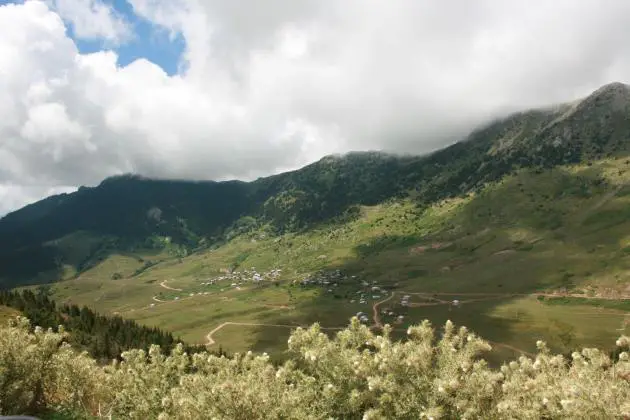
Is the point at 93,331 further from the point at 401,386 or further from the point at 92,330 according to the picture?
the point at 401,386

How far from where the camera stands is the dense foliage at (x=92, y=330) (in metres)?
116

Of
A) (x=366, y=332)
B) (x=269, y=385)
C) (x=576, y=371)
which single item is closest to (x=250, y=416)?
(x=269, y=385)

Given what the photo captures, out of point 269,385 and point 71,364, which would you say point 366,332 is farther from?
point 71,364

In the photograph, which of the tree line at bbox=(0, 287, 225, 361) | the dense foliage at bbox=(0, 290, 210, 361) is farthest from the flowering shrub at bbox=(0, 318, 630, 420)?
the tree line at bbox=(0, 287, 225, 361)

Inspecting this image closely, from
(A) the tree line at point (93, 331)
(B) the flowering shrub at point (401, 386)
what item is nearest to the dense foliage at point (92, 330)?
(A) the tree line at point (93, 331)

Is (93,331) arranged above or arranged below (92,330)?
below

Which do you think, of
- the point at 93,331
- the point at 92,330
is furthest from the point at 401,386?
the point at 92,330

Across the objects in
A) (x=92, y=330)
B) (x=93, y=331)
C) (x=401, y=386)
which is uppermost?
(x=401, y=386)

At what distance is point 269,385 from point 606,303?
22180 cm

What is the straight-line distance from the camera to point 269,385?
24.9 meters

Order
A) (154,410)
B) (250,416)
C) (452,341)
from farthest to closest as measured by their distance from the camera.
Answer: (154,410), (452,341), (250,416)

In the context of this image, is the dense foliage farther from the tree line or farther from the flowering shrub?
the flowering shrub

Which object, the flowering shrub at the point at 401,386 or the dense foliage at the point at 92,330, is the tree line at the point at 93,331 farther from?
the flowering shrub at the point at 401,386

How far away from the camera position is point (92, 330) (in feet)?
465
